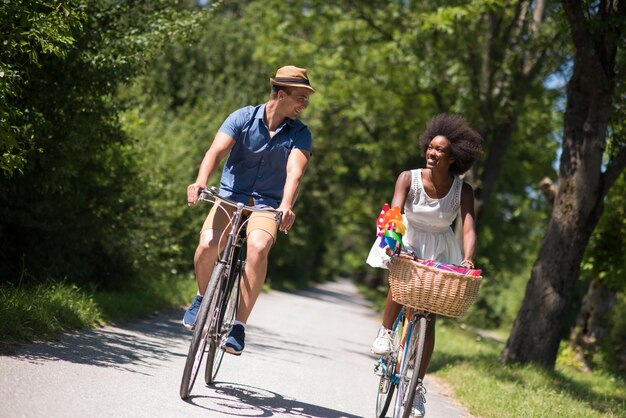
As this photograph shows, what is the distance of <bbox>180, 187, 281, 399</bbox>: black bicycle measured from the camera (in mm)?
5773

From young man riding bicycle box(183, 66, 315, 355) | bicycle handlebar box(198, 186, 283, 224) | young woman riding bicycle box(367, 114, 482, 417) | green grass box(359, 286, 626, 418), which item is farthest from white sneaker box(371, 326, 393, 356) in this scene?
green grass box(359, 286, 626, 418)

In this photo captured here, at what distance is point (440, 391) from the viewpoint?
31.4 feet

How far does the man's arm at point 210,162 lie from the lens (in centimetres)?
580

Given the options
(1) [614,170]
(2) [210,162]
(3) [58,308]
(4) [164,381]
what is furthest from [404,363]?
(1) [614,170]

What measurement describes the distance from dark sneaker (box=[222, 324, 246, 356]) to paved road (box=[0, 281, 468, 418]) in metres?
0.37

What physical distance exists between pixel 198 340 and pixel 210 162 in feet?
4.09

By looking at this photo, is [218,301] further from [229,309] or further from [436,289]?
[436,289]

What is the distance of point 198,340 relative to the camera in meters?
5.69

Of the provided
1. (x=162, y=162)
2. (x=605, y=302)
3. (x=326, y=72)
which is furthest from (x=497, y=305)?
(x=162, y=162)

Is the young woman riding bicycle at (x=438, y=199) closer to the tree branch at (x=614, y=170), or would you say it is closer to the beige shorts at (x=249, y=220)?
the beige shorts at (x=249, y=220)

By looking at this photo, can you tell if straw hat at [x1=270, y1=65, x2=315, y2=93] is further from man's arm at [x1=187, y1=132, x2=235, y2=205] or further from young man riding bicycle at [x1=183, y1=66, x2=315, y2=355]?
man's arm at [x1=187, y1=132, x2=235, y2=205]

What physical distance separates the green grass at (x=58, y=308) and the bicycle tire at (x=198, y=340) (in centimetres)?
174

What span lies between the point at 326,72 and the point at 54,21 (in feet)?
55.7

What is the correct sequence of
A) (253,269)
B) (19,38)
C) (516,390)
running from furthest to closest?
(516,390), (19,38), (253,269)
